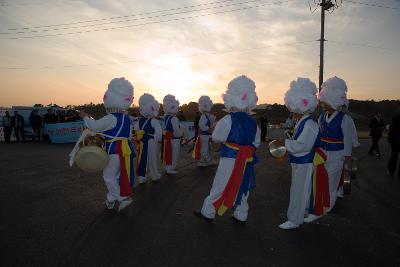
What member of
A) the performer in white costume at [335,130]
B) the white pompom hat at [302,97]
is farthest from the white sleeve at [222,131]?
the performer in white costume at [335,130]

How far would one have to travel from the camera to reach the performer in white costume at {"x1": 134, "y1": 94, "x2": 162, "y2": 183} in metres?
8.91

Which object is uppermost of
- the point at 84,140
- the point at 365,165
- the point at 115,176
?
the point at 84,140

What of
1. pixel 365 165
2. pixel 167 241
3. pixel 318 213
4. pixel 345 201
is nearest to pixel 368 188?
pixel 345 201

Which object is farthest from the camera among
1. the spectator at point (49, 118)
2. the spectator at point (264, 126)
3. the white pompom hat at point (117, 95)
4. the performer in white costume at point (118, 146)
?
the spectator at point (264, 126)

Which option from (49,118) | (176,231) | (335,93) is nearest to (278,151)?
(335,93)

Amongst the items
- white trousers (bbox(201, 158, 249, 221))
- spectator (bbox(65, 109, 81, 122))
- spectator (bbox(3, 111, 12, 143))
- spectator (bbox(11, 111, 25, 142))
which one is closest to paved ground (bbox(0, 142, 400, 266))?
white trousers (bbox(201, 158, 249, 221))

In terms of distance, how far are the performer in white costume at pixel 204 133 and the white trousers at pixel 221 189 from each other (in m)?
5.81

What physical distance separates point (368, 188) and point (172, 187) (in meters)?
4.60

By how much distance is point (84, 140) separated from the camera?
6.23 metres

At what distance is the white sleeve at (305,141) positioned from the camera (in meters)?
5.28

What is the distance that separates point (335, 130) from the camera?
21.9 feet

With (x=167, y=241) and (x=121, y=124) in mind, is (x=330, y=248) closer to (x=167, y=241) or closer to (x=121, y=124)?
(x=167, y=241)

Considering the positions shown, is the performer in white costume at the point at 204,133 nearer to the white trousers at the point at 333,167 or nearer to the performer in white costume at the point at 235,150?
the white trousers at the point at 333,167

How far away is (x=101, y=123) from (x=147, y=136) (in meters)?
3.08
